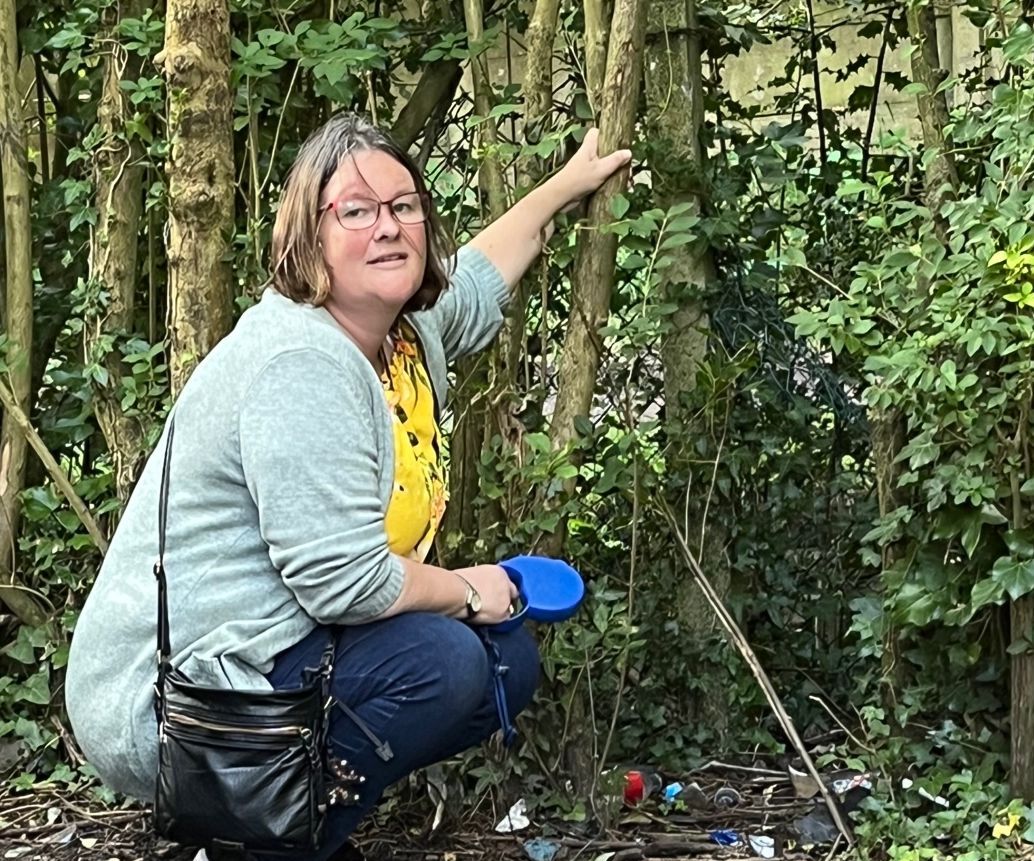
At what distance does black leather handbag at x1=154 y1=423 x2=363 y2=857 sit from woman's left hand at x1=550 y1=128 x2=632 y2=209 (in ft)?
3.30

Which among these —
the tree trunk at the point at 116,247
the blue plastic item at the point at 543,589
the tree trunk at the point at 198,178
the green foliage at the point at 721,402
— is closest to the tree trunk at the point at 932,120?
the green foliage at the point at 721,402

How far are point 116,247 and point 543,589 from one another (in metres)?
1.41

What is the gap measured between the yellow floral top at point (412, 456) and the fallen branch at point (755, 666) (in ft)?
2.12

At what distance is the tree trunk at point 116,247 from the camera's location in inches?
132

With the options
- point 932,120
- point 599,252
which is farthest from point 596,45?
point 932,120

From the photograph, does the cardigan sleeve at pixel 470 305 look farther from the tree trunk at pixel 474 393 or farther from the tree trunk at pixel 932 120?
the tree trunk at pixel 932 120

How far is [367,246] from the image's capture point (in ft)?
8.34

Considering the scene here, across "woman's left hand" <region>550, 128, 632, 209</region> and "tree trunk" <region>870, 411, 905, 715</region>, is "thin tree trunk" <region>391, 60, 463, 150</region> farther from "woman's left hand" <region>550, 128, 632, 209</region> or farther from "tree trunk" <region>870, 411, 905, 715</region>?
"tree trunk" <region>870, 411, 905, 715</region>

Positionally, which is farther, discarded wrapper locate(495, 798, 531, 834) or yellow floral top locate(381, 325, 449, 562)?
discarded wrapper locate(495, 798, 531, 834)

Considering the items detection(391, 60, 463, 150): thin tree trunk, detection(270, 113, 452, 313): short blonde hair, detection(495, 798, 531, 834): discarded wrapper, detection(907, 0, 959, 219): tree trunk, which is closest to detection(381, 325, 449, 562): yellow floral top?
detection(270, 113, 452, 313): short blonde hair

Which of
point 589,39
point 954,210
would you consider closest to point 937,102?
point 954,210

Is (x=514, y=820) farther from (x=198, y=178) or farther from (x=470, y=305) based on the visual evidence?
(x=198, y=178)

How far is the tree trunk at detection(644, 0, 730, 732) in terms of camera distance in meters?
3.30

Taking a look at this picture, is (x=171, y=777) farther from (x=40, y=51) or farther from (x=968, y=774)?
(x=40, y=51)
